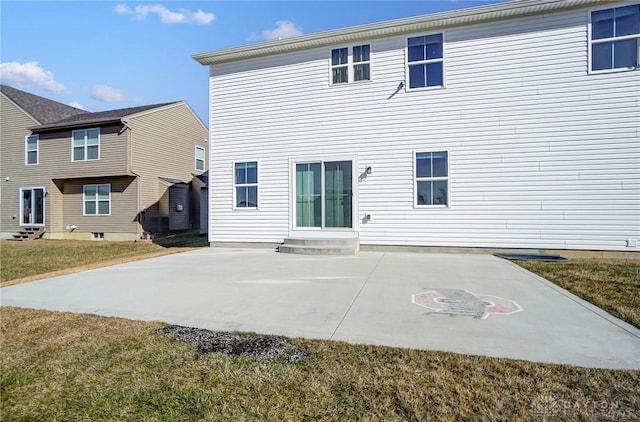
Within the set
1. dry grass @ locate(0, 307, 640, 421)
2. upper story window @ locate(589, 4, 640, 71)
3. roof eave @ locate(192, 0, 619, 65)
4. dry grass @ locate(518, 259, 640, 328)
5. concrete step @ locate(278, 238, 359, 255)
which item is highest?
roof eave @ locate(192, 0, 619, 65)

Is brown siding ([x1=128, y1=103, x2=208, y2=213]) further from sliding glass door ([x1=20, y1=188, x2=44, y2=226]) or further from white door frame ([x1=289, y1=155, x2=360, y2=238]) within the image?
white door frame ([x1=289, y1=155, x2=360, y2=238])

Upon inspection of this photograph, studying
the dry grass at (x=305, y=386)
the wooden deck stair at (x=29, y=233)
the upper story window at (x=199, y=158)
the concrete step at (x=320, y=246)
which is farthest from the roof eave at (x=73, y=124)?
the dry grass at (x=305, y=386)

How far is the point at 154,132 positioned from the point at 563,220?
17.1 metres

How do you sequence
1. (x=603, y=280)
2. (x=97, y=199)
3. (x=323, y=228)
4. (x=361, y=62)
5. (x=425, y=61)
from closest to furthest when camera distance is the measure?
(x=603, y=280), (x=425, y=61), (x=361, y=62), (x=323, y=228), (x=97, y=199)

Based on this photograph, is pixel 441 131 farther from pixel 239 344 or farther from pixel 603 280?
pixel 239 344

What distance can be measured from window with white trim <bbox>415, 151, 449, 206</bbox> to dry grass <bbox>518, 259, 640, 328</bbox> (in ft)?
8.28

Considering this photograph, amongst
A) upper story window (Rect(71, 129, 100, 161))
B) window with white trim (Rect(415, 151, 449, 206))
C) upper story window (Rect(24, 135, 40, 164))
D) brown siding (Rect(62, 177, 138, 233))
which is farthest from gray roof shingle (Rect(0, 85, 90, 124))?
window with white trim (Rect(415, 151, 449, 206))

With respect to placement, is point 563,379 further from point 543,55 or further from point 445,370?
point 543,55

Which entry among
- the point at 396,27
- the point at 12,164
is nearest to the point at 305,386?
the point at 396,27

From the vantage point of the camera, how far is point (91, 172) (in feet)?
49.2

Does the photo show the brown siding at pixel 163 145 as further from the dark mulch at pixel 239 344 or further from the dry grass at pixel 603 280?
the dry grass at pixel 603 280

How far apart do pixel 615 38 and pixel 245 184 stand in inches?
407

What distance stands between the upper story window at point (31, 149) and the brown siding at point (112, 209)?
2187 millimetres

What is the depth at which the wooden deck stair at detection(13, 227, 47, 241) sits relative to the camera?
15312mm
